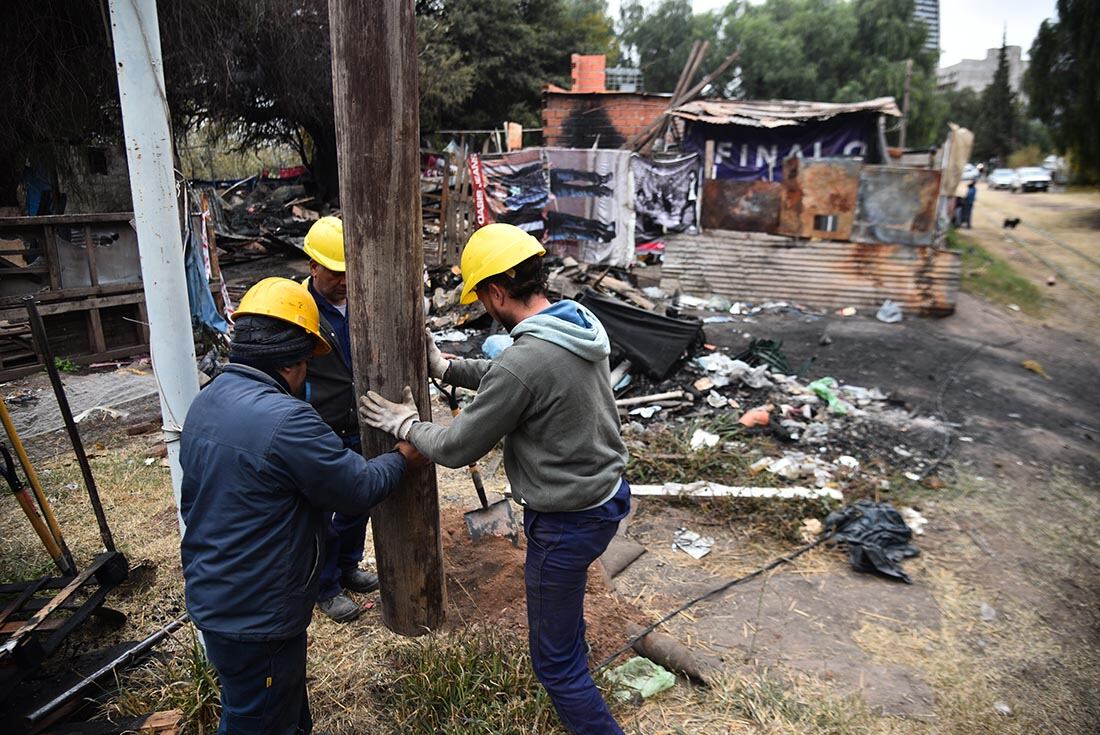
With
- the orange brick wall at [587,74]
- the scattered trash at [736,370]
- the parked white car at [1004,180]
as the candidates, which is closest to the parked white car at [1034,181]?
the parked white car at [1004,180]

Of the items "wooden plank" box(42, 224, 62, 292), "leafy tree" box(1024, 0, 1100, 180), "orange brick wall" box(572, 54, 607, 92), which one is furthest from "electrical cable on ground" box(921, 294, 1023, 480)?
"orange brick wall" box(572, 54, 607, 92)

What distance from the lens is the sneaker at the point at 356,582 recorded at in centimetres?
382

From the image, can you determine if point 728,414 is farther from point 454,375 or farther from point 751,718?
point 454,375

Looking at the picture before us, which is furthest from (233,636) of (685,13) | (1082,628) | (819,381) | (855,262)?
(685,13)

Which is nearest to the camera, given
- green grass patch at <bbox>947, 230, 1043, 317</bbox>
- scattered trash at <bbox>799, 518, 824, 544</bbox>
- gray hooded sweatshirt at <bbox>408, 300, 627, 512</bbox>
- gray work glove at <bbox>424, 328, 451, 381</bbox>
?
gray hooded sweatshirt at <bbox>408, 300, 627, 512</bbox>

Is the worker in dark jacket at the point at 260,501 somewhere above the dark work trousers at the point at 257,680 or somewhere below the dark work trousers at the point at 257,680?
above

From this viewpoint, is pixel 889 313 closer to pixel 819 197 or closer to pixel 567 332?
pixel 819 197

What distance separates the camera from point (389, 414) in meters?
2.57

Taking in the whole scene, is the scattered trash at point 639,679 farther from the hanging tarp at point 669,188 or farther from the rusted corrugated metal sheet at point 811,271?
the hanging tarp at point 669,188

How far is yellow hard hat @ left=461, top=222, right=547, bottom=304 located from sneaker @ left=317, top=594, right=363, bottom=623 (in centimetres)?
210

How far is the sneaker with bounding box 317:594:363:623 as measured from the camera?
138 inches

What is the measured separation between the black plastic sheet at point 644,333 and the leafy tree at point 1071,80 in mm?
19088

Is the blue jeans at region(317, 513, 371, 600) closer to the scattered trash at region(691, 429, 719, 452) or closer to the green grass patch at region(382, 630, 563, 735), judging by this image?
the green grass patch at region(382, 630, 563, 735)

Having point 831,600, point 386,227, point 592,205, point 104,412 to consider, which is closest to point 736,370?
point 831,600
